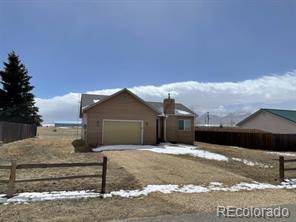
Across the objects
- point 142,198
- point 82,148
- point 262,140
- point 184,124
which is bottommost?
point 142,198

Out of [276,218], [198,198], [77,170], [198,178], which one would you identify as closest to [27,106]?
[77,170]

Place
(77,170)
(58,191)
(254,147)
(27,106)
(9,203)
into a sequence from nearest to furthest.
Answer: (9,203) → (58,191) → (77,170) → (254,147) → (27,106)

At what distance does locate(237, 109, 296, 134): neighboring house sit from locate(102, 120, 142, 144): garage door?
21.3 meters

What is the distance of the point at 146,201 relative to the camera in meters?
9.05

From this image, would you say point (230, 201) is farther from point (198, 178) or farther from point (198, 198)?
point (198, 178)

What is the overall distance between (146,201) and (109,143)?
17056mm

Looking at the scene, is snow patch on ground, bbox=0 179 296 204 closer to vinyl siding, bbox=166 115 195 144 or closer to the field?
the field

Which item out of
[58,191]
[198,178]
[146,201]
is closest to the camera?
[146,201]

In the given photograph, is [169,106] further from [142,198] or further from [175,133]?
[142,198]

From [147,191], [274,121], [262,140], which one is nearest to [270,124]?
[274,121]

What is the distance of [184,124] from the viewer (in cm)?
3234

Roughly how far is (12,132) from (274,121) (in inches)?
1224

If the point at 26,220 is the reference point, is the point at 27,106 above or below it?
above

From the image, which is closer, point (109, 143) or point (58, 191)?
point (58, 191)
